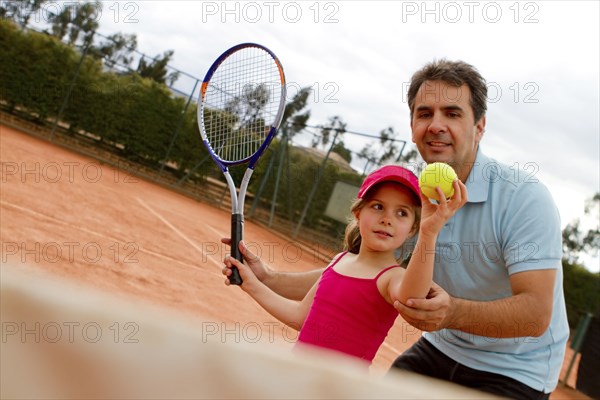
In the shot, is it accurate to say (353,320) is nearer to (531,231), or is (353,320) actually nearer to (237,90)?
(531,231)

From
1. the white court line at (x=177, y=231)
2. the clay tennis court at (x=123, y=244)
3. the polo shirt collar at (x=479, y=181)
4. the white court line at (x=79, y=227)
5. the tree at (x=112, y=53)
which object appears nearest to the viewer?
the polo shirt collar at (x=479, y=181)

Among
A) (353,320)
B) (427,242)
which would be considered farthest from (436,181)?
(353,320)

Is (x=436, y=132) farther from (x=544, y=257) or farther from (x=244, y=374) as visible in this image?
(x=244, y=374)

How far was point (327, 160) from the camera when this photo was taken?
14922 mm

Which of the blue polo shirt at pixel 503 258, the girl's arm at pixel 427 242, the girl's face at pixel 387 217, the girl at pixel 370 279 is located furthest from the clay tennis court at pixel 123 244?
the blue polo shirt at pixel 503 258

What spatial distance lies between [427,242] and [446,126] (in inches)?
28.3

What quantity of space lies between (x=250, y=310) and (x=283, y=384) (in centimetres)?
548

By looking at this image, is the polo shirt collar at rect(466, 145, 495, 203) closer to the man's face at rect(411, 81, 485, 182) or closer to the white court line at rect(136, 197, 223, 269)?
the man's face at rect(411, 81, 485, 182)

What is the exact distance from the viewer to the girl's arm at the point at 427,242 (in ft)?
5.11

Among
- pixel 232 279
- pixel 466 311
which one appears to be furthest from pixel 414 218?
pixel 232 279

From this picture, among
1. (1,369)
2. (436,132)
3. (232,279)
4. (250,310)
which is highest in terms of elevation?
(436,132)

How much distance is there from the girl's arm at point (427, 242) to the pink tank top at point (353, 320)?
24cm

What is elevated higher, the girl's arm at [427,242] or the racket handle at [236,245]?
the girl's arm at [427,242]

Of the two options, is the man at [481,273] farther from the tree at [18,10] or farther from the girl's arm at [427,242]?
the tree at [18,10]
